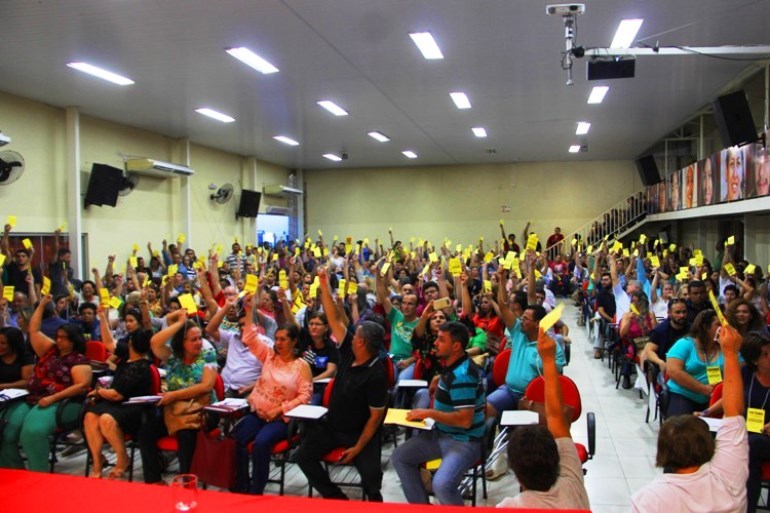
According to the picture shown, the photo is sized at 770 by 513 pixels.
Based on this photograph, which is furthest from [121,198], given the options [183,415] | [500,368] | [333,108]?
[500,368]

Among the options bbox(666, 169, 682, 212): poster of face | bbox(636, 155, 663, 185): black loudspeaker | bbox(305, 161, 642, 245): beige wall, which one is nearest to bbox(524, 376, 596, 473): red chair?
bbox(666, 169, 682, 212): poster of face

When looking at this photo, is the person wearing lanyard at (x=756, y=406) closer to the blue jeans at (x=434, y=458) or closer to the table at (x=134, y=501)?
the blue jeans at (x=434, y=458)

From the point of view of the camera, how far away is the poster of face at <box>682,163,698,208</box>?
12.5m

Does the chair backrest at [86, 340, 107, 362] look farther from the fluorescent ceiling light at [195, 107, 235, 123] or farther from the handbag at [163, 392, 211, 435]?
the fluorescent ceiling light at [195, 107, 235, 123]

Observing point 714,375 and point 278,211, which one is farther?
point 278,211

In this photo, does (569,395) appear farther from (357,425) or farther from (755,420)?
(357,425)

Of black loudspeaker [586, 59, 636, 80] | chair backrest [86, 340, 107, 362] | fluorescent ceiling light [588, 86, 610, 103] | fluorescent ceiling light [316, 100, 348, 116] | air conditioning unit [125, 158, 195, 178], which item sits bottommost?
chair backrest [86, 340, 107, 362]

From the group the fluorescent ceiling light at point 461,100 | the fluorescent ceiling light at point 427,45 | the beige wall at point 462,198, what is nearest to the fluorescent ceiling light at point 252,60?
the fluorescent ceiling light at point 427,45

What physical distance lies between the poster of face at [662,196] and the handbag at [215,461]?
14.9 m

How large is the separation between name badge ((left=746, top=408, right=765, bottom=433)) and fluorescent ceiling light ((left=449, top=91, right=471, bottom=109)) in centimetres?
781

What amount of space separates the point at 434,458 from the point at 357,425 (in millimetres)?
513

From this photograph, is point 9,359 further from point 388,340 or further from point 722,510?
point 722,510

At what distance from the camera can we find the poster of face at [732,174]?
957 cm

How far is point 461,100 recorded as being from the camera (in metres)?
10.6
